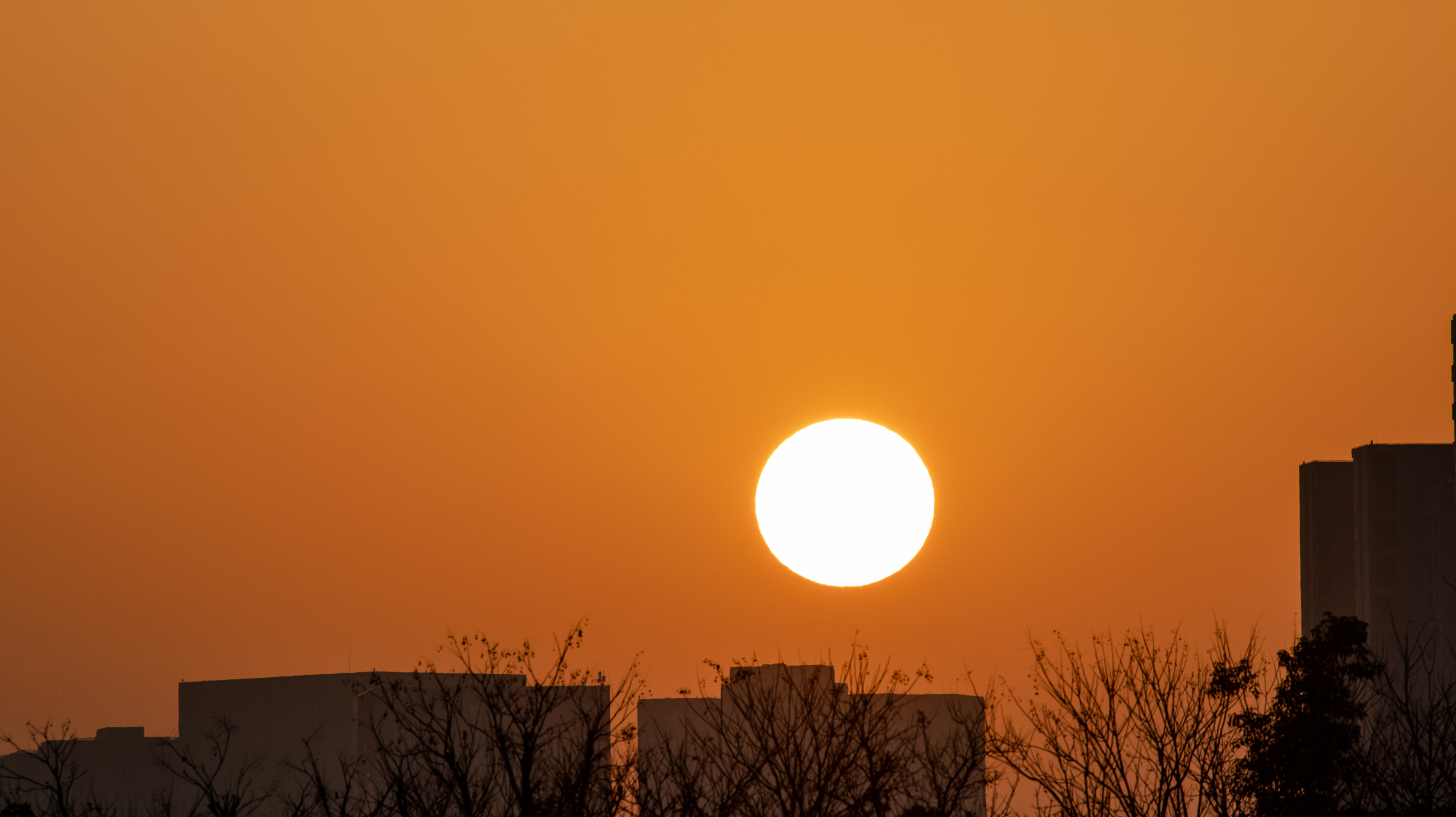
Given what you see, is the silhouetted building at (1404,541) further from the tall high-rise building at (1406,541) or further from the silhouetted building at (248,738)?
the silhouetted building at (248,738)

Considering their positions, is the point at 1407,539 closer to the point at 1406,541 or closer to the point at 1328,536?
the point at 1406,541

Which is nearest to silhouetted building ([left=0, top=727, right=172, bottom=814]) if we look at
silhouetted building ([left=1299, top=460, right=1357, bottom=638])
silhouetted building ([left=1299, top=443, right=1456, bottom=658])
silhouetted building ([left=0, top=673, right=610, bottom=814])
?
silhouetted building ([left=0, top=673, right=610, bottom=814])

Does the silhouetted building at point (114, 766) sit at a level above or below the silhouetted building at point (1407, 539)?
below

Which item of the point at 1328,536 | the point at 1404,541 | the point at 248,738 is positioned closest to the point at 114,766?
the point at 248,738

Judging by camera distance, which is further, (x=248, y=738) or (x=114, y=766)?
(x=114, y=766)

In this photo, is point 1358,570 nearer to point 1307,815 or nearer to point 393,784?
point 1307,815

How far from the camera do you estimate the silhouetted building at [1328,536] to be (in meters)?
98.8

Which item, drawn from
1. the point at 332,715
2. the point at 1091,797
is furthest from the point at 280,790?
the point at 1091,797

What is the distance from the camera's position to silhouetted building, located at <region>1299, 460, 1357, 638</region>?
98.8 m

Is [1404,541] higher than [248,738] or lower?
higher

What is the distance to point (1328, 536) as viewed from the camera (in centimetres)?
9962

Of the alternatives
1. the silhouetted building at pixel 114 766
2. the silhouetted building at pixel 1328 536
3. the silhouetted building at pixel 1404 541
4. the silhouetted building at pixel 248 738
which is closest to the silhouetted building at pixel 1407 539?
Answer: the silhouetted building at pixel 1404 541

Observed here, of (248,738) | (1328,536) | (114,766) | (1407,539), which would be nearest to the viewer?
(1407,539)

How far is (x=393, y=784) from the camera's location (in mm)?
30562
